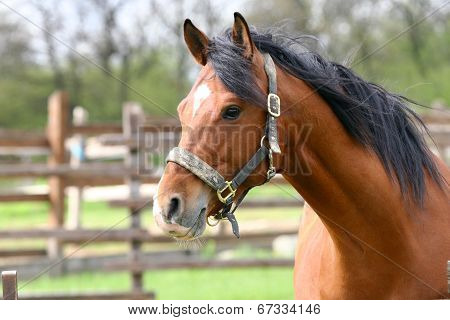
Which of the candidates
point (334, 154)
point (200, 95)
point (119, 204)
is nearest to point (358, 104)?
point (334, 154)

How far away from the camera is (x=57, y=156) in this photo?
34.8 ft

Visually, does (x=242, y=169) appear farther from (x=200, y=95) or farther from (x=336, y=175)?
(x=336, y=175)

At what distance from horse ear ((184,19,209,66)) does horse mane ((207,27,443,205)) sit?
0.05m

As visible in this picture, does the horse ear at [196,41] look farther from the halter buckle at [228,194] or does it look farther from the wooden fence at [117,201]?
the wooden fence at [117,201]

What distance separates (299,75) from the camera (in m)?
2.94

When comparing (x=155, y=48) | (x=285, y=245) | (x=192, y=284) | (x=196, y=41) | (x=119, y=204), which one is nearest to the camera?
(x=196, y=41)

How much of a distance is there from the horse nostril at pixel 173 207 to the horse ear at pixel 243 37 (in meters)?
0.69

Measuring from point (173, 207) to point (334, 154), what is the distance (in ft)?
2.58

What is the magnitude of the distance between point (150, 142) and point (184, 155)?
17.2 ft

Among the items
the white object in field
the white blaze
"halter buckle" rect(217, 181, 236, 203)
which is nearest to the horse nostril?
"halter buckle" rect(217, 181, 236, 203)

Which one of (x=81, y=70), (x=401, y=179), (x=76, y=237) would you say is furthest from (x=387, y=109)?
(x=81, y=70)

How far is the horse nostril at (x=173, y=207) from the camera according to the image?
8.34 feet

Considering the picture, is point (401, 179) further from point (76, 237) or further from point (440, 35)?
point (440, 35)

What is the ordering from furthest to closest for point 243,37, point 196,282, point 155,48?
point 155,48 → point 196,282 → point 243,37
